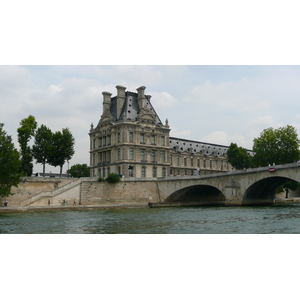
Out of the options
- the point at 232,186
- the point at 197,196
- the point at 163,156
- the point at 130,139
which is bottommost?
the point at 197,196

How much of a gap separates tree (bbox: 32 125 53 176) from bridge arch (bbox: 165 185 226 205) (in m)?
20.6

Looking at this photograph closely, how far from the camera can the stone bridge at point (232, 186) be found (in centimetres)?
4725

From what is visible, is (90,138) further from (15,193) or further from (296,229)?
(296,229)

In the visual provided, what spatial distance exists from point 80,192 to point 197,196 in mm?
20245

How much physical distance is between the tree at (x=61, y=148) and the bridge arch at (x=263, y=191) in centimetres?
2852

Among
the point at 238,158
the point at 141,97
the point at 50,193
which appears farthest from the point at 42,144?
the point at 238,158

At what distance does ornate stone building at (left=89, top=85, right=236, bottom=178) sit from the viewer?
68625 mm

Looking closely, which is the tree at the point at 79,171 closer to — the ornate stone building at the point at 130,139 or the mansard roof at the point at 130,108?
the ornate stone building at the point at 130,139

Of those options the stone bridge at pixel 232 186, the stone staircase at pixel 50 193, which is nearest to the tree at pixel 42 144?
the stone staircase at pixel 50 193

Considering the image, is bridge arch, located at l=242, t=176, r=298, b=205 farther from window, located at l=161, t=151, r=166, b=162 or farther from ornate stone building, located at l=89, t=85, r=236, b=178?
window, located at l=161, t=151, r=166, b=162

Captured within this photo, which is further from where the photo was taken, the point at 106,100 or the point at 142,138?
the point at 106,100

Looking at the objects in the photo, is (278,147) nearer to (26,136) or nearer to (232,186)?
(232,186)

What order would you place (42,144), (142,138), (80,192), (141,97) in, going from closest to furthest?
(80,192), (42,144), (142,138), (141,97)

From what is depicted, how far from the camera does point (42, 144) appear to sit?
60.6 m
